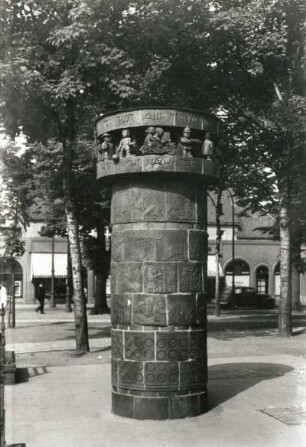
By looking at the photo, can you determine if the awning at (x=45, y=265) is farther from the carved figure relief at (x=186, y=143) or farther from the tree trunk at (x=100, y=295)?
the carved figure relief at (x=186, y=143)

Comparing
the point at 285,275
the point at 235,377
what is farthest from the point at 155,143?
the point at 285,275

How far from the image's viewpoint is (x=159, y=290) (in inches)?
346

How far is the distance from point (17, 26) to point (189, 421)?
11713mm

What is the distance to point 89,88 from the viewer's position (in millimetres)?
16250

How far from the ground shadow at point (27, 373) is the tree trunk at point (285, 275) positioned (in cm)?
960

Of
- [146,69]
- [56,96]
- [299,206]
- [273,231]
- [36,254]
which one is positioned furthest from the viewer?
[36,254]

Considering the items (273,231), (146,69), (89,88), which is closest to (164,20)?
(146,69)

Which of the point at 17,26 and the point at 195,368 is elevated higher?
the point at 17,26

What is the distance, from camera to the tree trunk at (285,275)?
2031 cm

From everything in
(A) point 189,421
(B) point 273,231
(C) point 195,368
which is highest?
(B) point 273,231

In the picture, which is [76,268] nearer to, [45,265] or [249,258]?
[45,265]

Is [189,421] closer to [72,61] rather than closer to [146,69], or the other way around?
[72,61]

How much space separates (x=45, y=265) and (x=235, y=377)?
126ft

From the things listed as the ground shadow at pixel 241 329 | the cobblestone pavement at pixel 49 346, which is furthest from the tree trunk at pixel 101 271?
the cobblestone pavement at pixel 49 346
